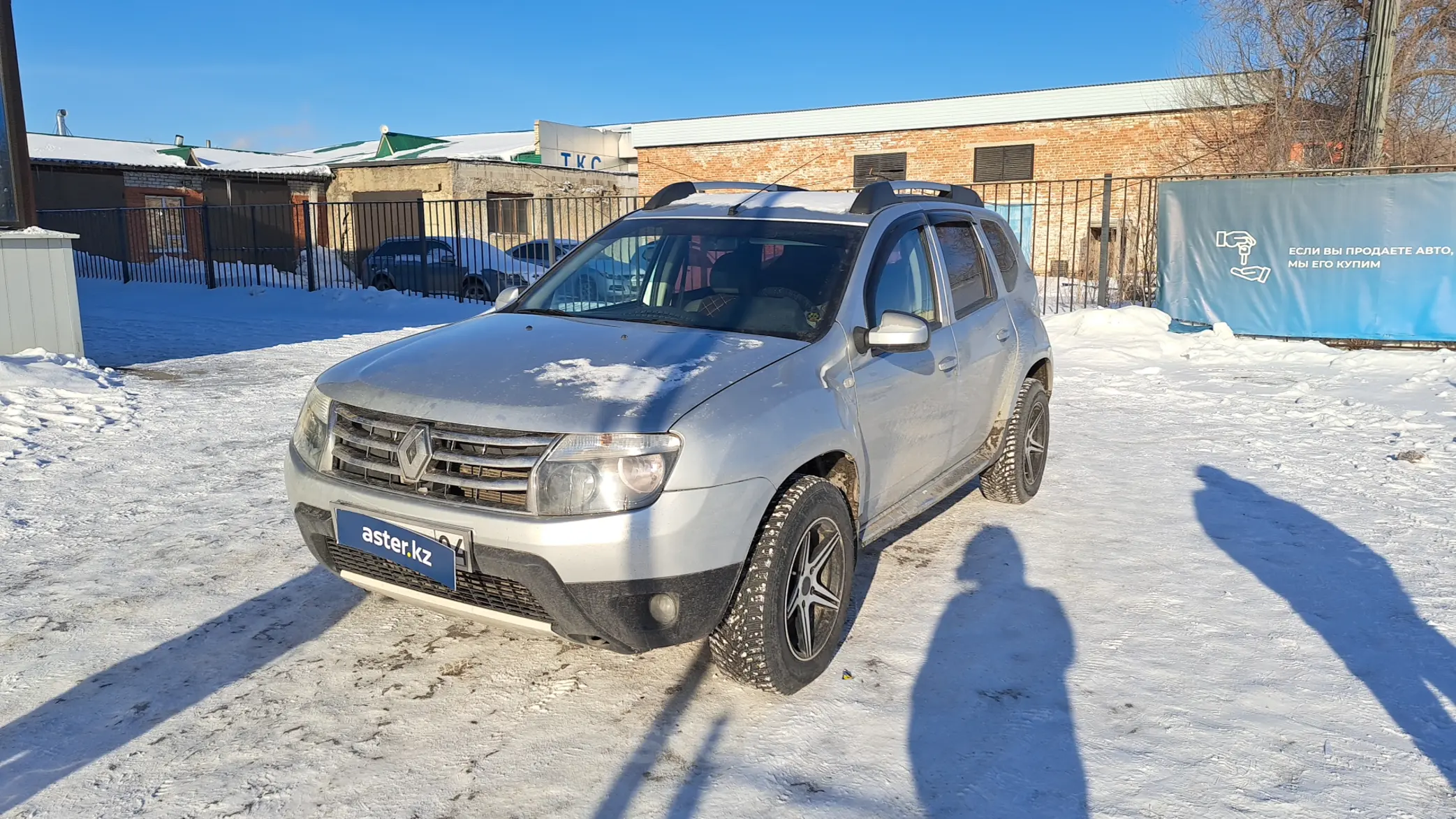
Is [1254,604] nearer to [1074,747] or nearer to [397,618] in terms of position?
[1074,747]

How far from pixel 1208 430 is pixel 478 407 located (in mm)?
6509

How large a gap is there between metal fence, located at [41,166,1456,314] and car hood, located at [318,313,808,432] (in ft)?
34.7

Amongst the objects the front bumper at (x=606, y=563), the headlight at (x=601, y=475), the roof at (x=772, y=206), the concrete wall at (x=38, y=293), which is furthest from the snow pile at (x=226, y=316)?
the headlight at (x=601, y=475)

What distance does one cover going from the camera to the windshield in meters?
3.85

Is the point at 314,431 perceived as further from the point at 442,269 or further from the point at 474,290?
the point at 442,269

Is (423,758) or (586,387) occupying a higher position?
(586,387)

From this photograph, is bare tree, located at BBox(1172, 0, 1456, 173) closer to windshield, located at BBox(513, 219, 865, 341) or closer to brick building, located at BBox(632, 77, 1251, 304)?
brick building, located at BBox(632, 77, 1251, 304)

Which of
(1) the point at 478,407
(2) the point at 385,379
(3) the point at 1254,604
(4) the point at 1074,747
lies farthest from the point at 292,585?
(3) the point at 1254,604

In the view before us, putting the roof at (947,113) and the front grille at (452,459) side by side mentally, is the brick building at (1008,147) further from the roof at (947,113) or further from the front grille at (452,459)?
the front grille at (452,459)

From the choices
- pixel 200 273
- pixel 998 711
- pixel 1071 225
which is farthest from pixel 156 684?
pixel 1071 225

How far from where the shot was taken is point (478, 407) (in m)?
3.01

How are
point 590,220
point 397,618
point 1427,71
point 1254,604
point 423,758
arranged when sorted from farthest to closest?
1. point 590,220
2. point 1427,71
3. point 1254,604
4. point 397,618
5. point 423,758

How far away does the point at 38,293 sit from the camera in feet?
29.1

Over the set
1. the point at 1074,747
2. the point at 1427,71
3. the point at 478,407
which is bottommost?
the point at 1074,747
